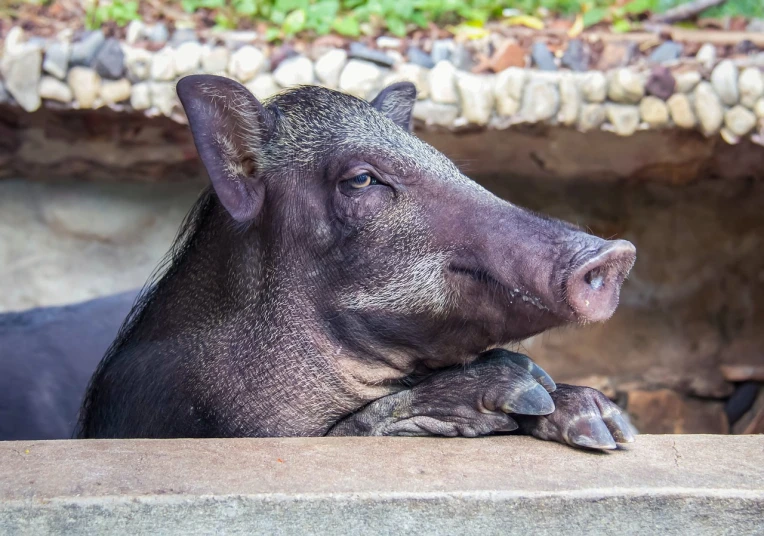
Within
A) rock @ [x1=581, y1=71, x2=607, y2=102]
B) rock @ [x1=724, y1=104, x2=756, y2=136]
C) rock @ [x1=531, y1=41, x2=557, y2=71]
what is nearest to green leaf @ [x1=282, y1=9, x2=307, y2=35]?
rock @ [x1=531, y1=41, x2=557, y2=71]

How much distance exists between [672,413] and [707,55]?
2541 mm

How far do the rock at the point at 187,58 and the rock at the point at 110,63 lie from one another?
1.01 ft

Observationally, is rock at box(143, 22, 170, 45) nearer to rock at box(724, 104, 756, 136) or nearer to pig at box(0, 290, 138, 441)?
pig at box(0, 290, 138, 441)

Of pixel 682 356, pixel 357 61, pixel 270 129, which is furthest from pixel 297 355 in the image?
pixel 682 356

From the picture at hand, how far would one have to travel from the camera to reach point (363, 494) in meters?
1.60

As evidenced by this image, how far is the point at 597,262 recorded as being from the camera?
1788mm

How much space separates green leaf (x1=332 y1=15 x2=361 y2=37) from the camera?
5.42 metres

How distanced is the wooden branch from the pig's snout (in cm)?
444

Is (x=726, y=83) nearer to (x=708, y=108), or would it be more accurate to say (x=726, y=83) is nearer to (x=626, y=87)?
(x=708, y=108)

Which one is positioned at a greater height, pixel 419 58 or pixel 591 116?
pixel 419 58

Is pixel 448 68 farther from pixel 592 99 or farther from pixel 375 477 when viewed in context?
pixel 375 477

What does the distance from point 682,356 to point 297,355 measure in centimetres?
472

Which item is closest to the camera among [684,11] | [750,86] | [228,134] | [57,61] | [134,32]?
[228,134]

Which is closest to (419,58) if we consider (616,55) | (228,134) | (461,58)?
(461,58)
